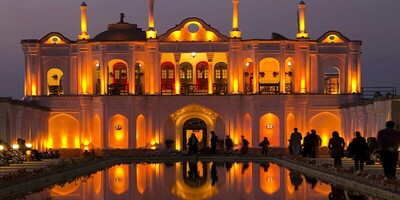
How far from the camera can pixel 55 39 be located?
67.6 m

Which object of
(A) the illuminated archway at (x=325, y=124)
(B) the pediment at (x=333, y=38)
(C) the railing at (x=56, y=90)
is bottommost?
(A) the illuminated archway at (x=325, y=124)

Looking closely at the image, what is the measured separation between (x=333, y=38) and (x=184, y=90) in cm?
1122

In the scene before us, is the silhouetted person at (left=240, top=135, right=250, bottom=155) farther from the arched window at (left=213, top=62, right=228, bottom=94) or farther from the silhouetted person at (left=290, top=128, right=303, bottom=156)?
the arched window at (left=213, top=62, right=228, bottom=94)

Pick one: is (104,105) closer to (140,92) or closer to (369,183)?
(140,92)

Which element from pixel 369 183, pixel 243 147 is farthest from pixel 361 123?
pixel 369 183

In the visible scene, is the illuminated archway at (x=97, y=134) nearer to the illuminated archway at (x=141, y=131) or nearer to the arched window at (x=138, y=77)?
the illuminated archway at (x=141, y=131)

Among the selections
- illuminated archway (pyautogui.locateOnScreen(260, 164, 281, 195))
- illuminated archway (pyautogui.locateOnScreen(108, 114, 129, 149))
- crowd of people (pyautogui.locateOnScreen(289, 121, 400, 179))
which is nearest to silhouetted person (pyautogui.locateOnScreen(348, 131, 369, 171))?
crowd of people (pyautogui.locateOnScreen(289, 121, 400, 179))

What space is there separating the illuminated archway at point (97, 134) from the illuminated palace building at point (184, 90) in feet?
0.23

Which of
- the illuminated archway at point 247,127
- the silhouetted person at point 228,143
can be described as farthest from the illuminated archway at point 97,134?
the illuminated archway at point 247,127

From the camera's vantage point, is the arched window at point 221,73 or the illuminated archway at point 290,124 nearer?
the illuminated archway at point 290,124

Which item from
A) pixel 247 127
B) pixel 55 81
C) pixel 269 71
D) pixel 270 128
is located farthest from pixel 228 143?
pixel 55 81

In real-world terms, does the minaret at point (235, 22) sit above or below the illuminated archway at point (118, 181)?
above

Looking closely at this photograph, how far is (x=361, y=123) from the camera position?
5888cm

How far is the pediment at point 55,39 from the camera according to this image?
6738cm
